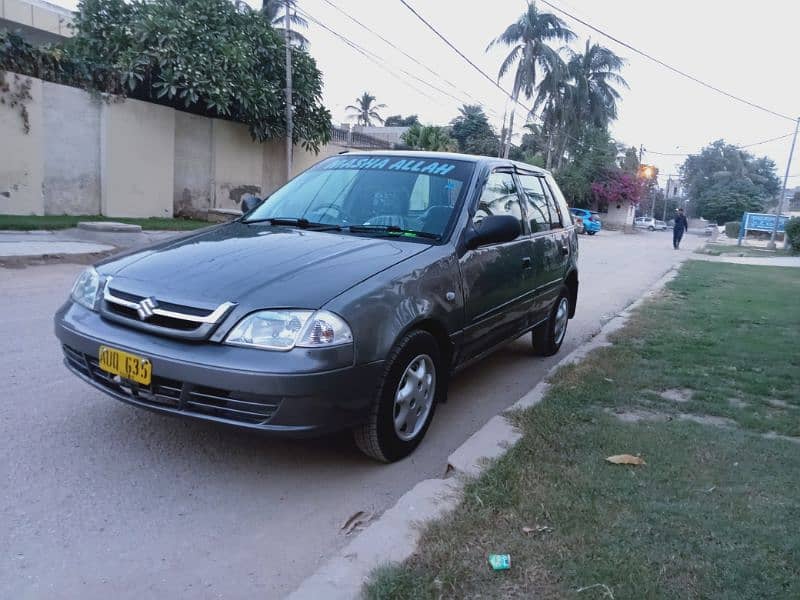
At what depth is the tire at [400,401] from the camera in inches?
133

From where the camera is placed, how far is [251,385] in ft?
9.62

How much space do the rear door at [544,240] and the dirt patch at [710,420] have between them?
4.82ft

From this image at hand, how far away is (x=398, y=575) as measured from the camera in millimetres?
2432

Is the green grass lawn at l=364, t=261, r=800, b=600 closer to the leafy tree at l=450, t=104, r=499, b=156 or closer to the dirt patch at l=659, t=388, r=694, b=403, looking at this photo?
the dirt patch at l=659, t=388, r=694, b=403

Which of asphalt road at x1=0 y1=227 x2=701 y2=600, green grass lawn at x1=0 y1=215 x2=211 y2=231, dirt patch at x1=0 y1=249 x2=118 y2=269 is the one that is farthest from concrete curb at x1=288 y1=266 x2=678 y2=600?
green grass lawn at x1=0 y1=215 x2=211 y2=231

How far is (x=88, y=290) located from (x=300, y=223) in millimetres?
1351

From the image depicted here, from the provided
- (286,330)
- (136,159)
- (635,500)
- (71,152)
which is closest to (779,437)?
(635,500)

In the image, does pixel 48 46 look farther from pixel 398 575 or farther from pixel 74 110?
pixel 398 575

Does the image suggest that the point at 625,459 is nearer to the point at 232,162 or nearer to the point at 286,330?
the point at 286,330

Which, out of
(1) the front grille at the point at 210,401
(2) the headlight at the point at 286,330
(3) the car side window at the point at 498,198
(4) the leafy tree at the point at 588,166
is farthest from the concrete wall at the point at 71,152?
(4) the leafy tree at the point at 588,166

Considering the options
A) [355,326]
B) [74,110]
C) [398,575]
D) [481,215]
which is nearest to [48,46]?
[74,110]

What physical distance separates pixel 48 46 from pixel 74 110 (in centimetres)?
148

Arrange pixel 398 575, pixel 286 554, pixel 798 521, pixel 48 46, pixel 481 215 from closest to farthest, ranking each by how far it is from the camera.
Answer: pixel 398 575 < pixel 286 554 < pixel 798 521 < pixel 481 215 < pixel 48 46

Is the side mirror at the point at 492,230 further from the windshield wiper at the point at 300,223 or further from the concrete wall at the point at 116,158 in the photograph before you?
the concrete wall at the point at 116,158
